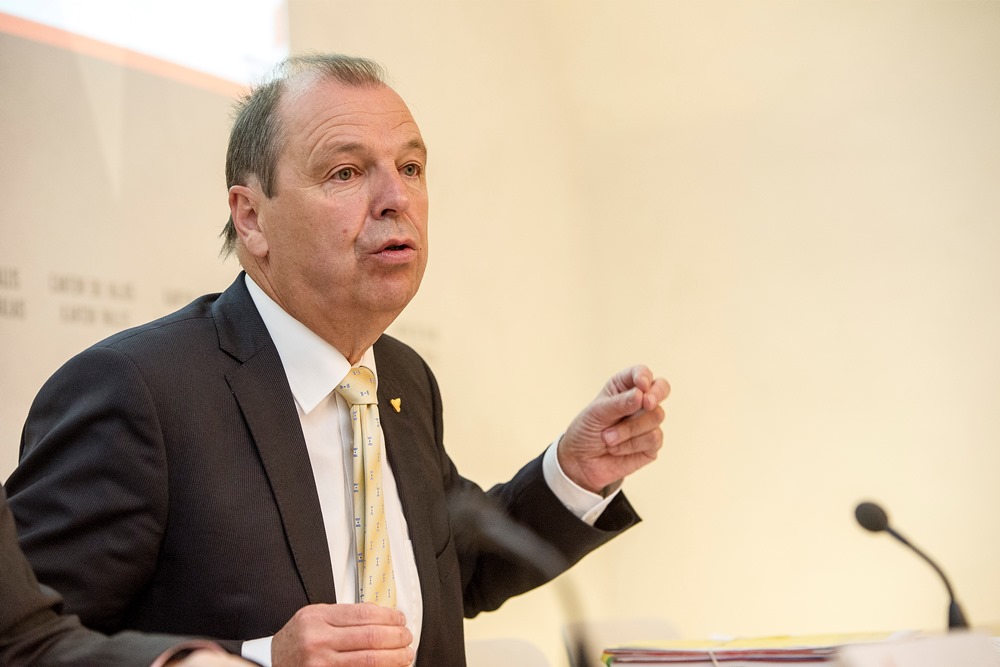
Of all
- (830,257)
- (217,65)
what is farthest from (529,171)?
(217,65)

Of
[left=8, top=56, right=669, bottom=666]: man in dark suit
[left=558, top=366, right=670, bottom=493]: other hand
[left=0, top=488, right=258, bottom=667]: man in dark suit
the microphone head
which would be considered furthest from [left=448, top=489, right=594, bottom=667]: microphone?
[left=0, top=488, right=258, bottom=667]: man in dark suit

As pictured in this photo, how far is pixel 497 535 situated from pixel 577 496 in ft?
0.60

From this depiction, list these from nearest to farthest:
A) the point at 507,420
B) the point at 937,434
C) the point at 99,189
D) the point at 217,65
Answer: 1. the point at 99,189
2. the point at 217,65
3. the point at 937,434
4. the point at 507,420

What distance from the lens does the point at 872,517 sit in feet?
4.88

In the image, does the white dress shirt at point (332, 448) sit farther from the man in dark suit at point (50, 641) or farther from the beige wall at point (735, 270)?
the beige wall at point (735, 270)

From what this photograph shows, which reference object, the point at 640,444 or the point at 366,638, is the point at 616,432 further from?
the point at 366,638

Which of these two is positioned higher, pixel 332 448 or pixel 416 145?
pixel 416 145

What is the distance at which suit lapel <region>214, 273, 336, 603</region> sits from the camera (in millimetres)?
1309

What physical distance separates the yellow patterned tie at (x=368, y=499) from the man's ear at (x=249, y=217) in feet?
0.87

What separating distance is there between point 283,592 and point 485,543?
537mm

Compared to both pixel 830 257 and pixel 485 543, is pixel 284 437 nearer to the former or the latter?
pixel 485 543

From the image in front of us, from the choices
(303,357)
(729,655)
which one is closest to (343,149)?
(303,357)

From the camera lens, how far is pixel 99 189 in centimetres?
212

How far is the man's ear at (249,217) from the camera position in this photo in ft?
5.12
